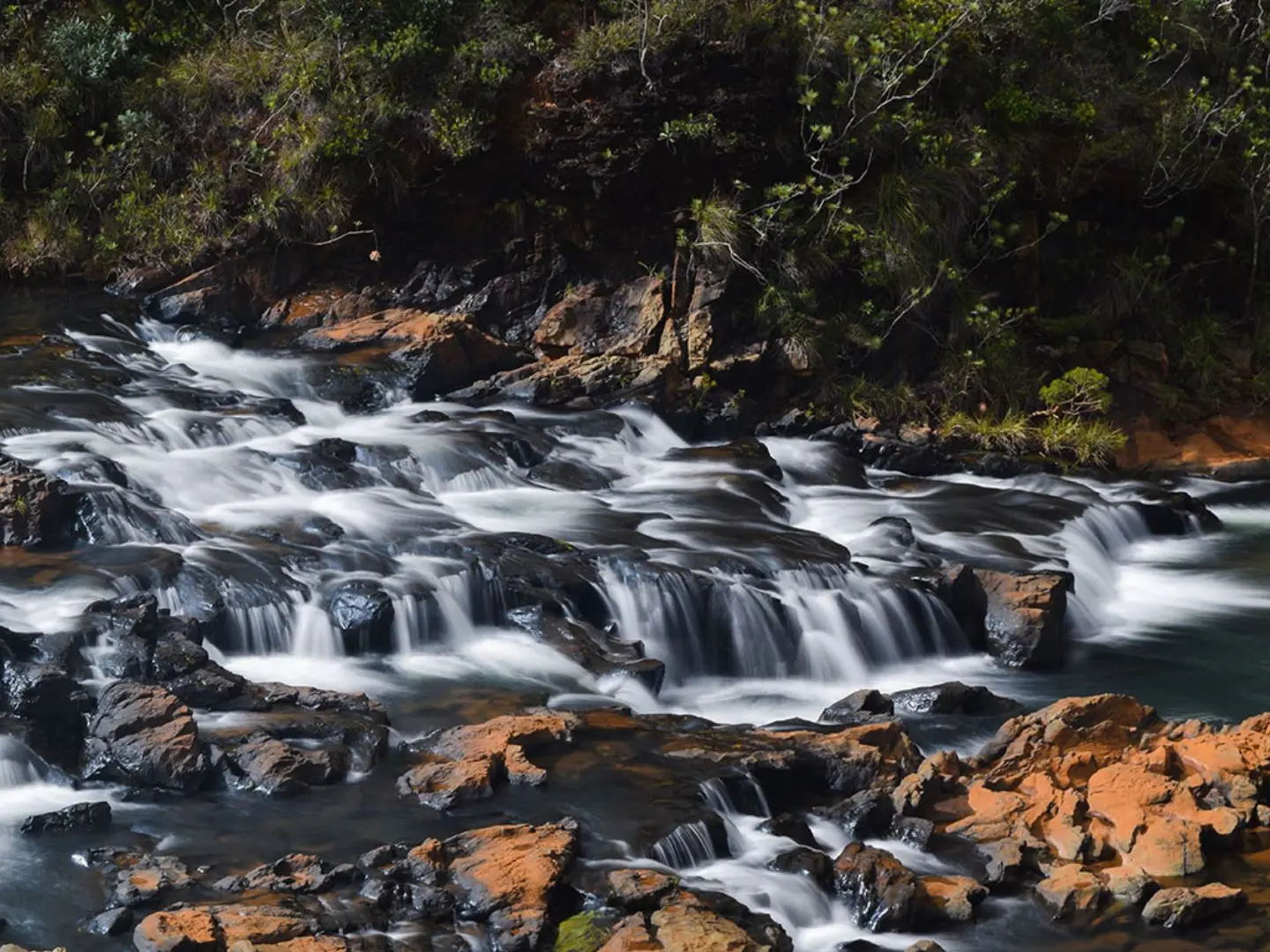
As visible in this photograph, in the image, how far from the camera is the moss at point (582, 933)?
6180mm

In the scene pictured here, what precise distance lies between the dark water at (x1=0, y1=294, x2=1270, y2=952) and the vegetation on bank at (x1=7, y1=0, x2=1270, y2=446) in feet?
5.99

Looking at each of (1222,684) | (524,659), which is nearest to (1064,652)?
(1222,684)

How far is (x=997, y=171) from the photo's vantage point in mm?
16594

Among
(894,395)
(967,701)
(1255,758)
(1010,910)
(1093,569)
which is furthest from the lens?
(894,395)

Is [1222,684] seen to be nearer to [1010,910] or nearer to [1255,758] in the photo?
[1255,758]

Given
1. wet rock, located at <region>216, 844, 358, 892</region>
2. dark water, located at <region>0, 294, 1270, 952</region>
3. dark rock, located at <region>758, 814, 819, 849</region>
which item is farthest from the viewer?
dark rock, located at <region>758, 814, 819, 849</region>

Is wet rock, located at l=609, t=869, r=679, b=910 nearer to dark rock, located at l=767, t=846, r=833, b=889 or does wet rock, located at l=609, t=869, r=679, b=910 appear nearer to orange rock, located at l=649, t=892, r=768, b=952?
orange rock, located at l=649, t=892, r=768, b=952

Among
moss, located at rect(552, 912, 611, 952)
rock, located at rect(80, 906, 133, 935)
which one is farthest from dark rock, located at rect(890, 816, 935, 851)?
rock, located at rect(80, 906, 133, 935)

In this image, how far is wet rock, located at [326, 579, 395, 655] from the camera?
30.7ft

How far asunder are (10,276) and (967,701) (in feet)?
38.5

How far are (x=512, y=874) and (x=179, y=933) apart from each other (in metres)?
1.38

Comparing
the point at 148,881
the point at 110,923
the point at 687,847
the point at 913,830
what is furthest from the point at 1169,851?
the point at 110,923

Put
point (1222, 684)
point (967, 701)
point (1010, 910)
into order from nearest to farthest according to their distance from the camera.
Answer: point (1010, 910), point (967, 701), point (1222, 684)

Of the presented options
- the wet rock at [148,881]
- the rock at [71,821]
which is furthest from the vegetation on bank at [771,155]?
the wet rock at [148,881]
